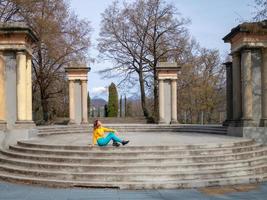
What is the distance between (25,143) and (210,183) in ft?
22.7

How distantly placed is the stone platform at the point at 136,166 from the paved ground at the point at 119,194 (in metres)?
0.44

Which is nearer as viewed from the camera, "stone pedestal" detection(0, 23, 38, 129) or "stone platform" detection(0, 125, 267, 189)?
"stone platform" detection(0, 125, 267, 189)

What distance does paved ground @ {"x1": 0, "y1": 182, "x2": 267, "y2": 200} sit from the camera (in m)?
9.80

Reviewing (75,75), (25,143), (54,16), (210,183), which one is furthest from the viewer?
(54,16)

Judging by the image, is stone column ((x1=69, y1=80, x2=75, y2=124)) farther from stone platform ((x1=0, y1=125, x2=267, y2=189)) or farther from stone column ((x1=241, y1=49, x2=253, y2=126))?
stone platform ((x1=0, y1=125, x2=267, y2=189))

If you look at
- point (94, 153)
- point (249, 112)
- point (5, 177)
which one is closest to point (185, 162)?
point (94, 153)

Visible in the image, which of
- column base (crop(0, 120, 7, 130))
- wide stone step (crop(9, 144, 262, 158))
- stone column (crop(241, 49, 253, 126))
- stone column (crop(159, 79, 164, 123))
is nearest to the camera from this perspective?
wide stone step (crop(9, 144, 262, 158))

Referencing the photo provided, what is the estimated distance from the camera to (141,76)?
3706 cm

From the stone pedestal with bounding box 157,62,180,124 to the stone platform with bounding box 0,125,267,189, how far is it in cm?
1490

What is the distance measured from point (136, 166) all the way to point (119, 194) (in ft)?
5.33

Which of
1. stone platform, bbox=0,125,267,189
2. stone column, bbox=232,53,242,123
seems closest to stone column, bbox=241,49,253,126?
stone column, bbox=232,53,242,123

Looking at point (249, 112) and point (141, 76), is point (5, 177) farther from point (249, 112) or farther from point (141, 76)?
point (141, 76)

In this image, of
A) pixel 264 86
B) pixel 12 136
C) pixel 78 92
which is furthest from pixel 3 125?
pixel 78 92

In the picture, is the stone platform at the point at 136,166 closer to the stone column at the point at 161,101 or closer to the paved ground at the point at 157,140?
the paved ground at the point at 157,140
